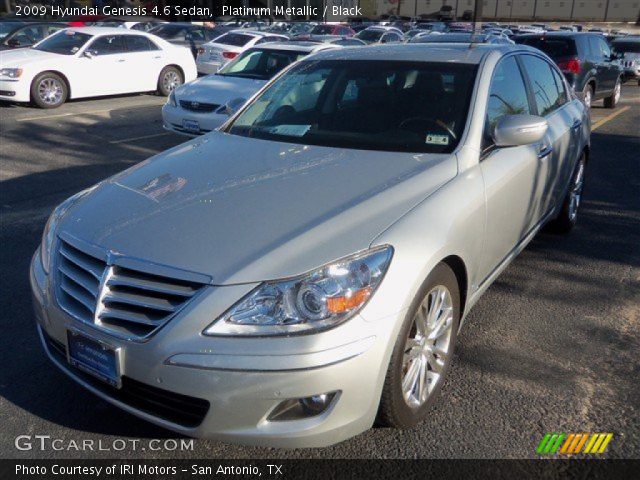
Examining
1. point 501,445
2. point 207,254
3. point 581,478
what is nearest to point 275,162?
point 207,254

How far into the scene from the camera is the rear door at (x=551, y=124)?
4435 millimetres

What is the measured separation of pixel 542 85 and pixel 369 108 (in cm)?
171

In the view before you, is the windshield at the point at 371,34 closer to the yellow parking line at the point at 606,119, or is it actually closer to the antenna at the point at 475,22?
the yellow parking line at the point at 606,119

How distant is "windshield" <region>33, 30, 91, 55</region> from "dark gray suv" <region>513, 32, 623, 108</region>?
9.39 metres

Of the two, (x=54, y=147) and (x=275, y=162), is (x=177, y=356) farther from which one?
(x=54, y=147)

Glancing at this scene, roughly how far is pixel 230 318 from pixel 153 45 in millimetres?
13255

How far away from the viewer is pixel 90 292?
104 inches

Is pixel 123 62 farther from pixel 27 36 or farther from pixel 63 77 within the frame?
pixel 27 36

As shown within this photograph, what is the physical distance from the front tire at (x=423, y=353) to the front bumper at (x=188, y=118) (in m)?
6.32

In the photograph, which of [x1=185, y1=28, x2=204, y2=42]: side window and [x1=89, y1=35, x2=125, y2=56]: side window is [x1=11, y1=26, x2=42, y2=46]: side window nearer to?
[x1=89, y1=35, x2=125, y2=56]: side window

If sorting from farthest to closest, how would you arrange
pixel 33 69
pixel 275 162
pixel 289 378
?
1. pixel 33 69
2. pixel 275 162
3. pixel 289 378

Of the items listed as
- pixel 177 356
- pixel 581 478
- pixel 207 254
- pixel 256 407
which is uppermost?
pixel 207 254

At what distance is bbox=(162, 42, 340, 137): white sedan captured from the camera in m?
9.02

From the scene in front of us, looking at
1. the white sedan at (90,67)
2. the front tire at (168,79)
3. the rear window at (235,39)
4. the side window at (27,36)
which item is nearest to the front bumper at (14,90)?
the white sedan at (90,67)
